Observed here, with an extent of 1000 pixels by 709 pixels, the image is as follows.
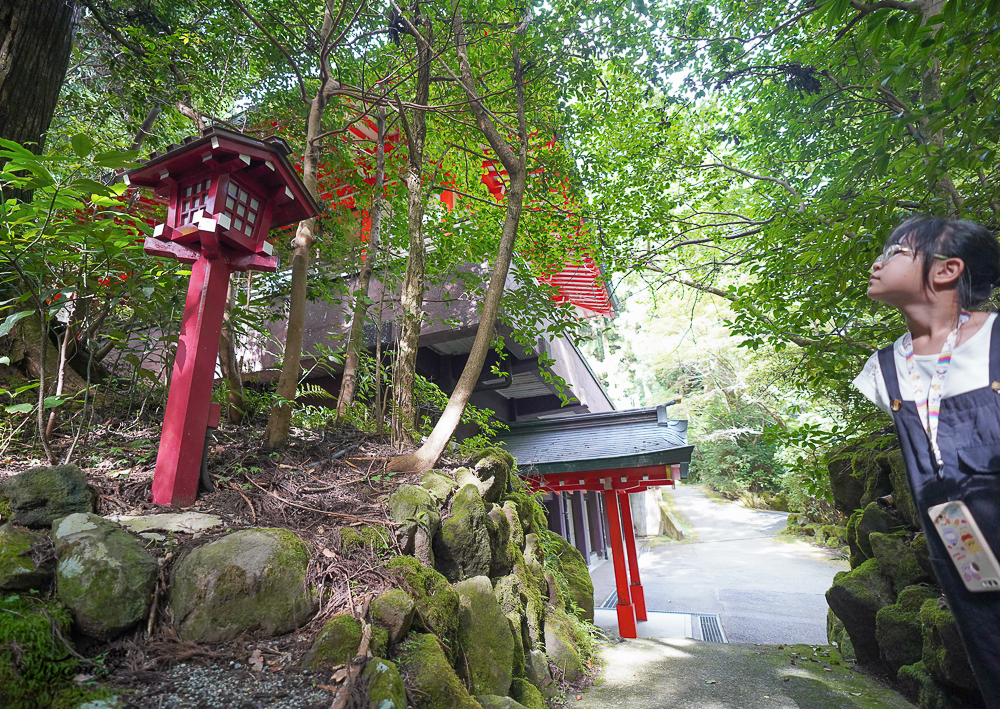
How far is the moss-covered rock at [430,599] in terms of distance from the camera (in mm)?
2779

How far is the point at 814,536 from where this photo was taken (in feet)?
65.5

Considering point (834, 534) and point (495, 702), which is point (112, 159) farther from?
point (834, 534)

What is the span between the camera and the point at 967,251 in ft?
5.47

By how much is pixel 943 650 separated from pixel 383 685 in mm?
4525

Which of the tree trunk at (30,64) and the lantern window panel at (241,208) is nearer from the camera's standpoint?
the lantern window panel at (241,208)

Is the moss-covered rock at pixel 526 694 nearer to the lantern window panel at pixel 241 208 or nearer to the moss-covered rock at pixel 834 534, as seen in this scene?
the lantern window panel at pixel 241 208

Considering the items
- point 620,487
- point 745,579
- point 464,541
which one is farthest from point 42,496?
point 745,579

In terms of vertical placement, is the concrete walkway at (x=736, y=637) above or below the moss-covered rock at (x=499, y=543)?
below

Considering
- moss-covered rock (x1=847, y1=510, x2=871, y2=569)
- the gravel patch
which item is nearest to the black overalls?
the gravel patch

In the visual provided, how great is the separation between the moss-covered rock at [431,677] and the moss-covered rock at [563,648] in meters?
2.99

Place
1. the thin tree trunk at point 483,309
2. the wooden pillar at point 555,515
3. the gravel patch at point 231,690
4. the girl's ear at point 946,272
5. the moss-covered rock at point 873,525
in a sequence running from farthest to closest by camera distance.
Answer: the wooden pillar at point 555,515
the moss-covered rock at point 873,525
the thin tree trunk at point 483,309
the gravel patch at point 231,690
the girl's ear at point 946,272

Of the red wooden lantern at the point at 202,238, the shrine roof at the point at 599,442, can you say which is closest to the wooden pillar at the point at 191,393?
the red wooden lantern at the point at 202,238

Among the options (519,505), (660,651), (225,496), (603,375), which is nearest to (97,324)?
(225,496)

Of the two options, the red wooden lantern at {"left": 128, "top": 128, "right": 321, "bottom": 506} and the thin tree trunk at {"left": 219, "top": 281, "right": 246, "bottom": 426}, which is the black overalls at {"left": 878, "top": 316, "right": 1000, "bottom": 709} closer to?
the red wooden lantern at {"left": 128, "top": 128, "right": 321, "bottom": 506}
